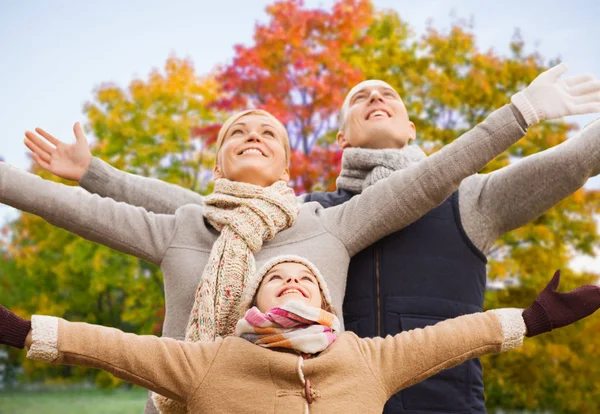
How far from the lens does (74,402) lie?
57.8 ft

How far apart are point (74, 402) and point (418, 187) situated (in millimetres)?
16800

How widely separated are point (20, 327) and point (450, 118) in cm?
1006

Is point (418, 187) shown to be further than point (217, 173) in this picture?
No

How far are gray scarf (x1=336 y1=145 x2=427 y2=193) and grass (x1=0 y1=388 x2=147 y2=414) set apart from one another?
1315 centimetres

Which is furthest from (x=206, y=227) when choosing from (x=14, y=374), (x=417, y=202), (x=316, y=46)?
(x=14, y=374)

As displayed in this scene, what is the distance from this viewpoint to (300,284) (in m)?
2.51

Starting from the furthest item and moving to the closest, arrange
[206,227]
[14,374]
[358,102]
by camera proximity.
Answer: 1. [14,374]
2. [358,102]
3. [206,227]

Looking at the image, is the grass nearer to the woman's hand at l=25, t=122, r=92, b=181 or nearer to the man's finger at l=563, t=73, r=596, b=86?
the woman's hand at l=25, t=122, r=92, b=181

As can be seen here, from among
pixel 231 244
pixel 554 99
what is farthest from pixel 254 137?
pixel 554 99

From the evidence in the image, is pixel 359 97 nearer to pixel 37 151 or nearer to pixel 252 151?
pixel 252 151

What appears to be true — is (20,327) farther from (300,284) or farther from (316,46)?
(316,46)

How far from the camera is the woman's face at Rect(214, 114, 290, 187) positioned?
3.09 meters

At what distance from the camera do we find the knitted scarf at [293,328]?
7.64 ft

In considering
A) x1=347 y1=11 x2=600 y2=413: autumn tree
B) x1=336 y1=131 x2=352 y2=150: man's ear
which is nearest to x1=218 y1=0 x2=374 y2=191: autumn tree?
x1=347 y1=11 x2=600 y2=413: autumn tree
